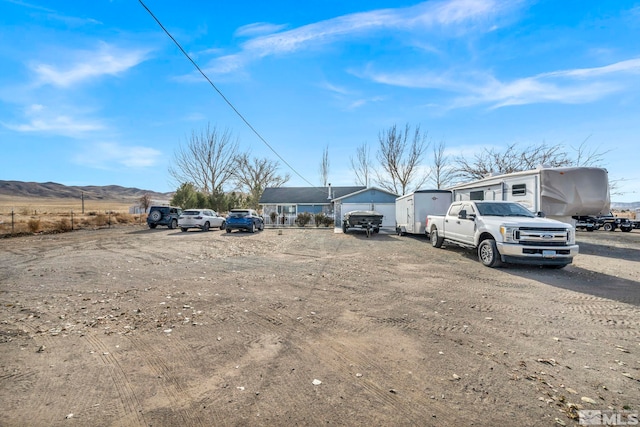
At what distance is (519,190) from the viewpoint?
1239cm

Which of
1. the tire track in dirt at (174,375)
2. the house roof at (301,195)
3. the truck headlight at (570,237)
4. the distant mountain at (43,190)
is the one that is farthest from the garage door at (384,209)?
the distant mountain at (43,190)

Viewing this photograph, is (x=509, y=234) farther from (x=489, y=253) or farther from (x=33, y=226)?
(x=33, y=226)

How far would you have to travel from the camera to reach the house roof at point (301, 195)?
36.5 meters

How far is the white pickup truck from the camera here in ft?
25.2

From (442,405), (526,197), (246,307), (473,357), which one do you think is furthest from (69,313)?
(526,197)

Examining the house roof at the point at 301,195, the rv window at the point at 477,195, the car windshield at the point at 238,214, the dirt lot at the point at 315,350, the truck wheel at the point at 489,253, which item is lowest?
the dirt lot at the point at 315,350

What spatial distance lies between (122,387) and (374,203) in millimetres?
27009

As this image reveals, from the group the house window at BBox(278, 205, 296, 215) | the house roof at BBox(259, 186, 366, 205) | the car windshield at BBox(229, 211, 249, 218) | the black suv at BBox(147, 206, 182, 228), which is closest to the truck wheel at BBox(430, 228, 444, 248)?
the car windshield at BBox(229, 211, 249, 218)

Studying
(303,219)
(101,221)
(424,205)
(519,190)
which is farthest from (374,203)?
(101,221)

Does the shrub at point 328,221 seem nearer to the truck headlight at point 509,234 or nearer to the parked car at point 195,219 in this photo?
the parked car at point 195,219

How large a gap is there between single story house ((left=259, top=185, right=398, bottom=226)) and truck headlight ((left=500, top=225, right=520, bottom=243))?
805 inches

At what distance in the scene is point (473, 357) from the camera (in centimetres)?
324

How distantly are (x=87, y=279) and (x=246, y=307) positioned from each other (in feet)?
14.4

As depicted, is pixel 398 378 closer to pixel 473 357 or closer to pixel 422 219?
pixel 473 357
